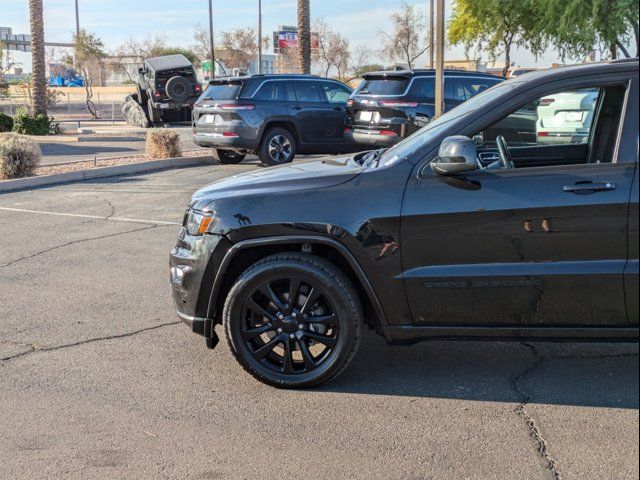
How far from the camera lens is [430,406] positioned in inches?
165

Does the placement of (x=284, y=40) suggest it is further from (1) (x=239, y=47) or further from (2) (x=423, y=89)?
(2) (x=423, y=89)

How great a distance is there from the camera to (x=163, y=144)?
16.4m

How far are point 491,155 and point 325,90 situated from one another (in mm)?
11086

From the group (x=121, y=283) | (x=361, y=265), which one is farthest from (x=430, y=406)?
(x=121, y=283)

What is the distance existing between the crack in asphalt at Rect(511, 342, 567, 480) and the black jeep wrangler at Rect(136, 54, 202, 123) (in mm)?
22479

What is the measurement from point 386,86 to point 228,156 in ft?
14.2

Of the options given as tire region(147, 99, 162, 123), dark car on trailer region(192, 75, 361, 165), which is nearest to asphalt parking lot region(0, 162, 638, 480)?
dark car on trailer region(192, 75, 361, 165)

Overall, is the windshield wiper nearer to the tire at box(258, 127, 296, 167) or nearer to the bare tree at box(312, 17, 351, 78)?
the tire at box(258, 127, 296, 167)

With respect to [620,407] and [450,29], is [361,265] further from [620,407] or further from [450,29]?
[450,29]

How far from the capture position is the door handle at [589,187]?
12.9 feet

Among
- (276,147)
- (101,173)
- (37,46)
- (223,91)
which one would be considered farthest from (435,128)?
(37,46)

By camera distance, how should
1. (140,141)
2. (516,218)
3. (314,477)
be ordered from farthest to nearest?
(140,141), (516,218), (314,477)

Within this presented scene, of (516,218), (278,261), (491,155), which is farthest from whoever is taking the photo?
(491,155)

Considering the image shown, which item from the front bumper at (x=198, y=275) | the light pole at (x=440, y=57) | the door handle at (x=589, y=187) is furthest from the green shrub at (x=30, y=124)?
the door handle at (x=589, y=187)
